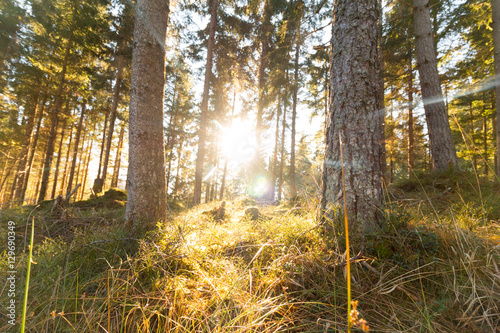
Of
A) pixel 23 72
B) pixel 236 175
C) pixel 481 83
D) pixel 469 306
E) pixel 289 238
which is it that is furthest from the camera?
pixel 236 175

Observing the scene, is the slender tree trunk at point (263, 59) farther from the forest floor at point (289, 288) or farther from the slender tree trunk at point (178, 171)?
the forest floor at point (289, 288)

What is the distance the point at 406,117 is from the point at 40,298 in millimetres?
15774

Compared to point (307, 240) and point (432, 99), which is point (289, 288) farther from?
point (432, 99)

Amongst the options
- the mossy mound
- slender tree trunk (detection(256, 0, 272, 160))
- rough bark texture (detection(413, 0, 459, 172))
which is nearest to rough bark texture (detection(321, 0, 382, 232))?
rough bark texture (detection(413, 0, 459, 172))

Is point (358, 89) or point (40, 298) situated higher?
point (358, 89)

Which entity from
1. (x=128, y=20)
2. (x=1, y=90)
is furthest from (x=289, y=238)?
(x=1, y=90)

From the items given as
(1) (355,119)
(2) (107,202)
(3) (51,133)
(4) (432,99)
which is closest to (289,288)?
(1) (355,119)

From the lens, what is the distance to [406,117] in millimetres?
11469

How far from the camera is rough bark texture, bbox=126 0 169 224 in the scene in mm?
2842

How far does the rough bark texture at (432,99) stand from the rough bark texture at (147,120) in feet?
22.0

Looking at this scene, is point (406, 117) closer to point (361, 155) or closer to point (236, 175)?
point (361, 155)

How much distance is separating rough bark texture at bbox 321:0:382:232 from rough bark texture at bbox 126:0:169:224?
8.33 feet

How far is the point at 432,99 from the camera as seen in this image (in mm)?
5059

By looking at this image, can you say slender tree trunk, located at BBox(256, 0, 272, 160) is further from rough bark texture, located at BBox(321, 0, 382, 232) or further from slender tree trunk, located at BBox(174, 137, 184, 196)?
slender tree trunk, located at BBox(174, 137, 184, 196)
